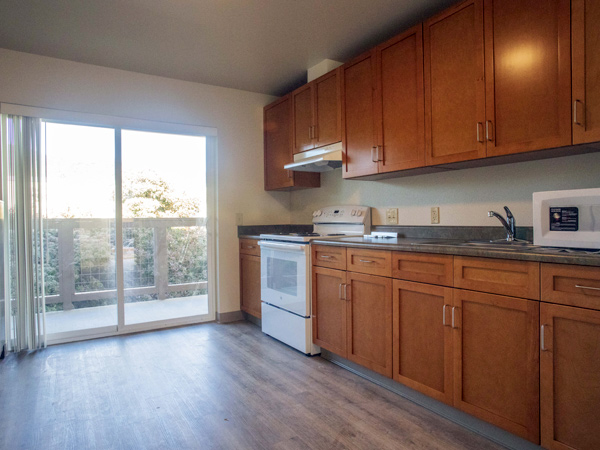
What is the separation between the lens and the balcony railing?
10.4ft

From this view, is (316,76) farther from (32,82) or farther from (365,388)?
(365,388)

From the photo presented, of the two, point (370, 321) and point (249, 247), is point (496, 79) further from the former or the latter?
point (249, 247)

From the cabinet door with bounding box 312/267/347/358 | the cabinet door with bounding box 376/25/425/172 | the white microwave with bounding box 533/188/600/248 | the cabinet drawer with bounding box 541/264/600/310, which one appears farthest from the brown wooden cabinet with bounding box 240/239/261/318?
the cabinet drawer with bounding box 541/264/600/310

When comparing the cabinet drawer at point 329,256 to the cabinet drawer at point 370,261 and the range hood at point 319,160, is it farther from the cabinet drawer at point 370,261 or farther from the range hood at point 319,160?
the range hood at point 319,160

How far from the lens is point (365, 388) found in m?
2.27

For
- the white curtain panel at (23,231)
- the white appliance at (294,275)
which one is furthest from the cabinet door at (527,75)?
the white curtain panel at (23,231)

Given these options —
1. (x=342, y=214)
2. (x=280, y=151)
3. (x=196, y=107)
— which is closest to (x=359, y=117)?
(x=342, y=214)

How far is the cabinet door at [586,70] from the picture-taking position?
5.09 feet

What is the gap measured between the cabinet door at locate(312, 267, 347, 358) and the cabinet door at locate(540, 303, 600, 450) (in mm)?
1214

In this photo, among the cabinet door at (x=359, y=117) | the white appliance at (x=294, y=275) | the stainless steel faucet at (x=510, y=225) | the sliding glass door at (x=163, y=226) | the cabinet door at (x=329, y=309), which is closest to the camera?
the stainless steel faucet at (x=510, y=225)

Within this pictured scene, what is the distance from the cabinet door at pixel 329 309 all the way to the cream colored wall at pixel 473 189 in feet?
2.40

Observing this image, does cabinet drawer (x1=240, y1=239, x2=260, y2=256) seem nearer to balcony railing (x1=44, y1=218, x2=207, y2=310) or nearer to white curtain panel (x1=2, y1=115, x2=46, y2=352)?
balcony railing (x1=44, y1=218, x2=207, y2=310)

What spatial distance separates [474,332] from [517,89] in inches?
45.4

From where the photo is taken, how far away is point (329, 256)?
2637 mm
